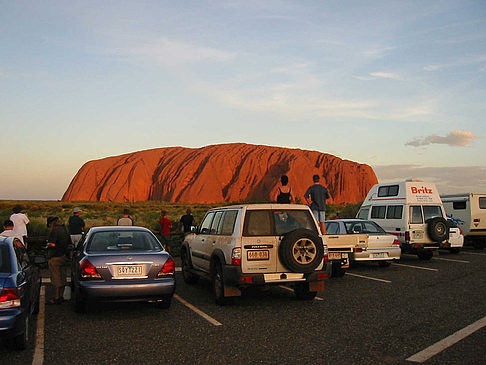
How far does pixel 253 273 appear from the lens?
27.8 ft

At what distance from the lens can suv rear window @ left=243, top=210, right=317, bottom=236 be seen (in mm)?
8688

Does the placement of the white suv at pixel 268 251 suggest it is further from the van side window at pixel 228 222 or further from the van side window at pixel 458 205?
the van side window at pixel 458 205

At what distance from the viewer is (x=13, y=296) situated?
219 inches

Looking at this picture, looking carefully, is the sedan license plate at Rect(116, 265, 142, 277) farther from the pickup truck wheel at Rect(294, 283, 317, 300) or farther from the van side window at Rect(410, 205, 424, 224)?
the van side window at Rect(410, 205, 424, 224)

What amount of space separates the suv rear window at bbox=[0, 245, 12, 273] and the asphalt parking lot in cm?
100

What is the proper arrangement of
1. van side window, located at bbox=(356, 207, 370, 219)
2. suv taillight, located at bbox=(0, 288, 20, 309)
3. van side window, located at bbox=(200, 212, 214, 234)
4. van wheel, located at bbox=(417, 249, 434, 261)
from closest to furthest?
1. suv taillight, located at bbox=(0, 288, 20, 309)
2. van side window, located at bbox=(200, 212, 214, 234)
3. van wheel, located at bbox=(417, 249, 434, 261)
4. van side window, located at bbox=(356, 207, 370, 219)

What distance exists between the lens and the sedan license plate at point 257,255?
27.9 feet

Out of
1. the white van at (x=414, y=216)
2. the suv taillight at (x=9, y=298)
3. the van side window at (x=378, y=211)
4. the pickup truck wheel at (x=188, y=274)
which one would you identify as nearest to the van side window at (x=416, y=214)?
the white van at (x=414, y=216)

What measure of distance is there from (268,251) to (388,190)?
1024cm

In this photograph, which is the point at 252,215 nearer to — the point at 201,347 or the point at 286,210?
the point at 286,210

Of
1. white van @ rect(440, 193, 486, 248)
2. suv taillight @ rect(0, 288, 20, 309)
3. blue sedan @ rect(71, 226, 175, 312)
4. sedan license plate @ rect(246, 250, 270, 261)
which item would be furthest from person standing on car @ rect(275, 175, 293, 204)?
white van @ rect(440, 193, 486, 248)

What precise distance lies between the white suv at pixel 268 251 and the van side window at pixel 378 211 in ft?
29.2

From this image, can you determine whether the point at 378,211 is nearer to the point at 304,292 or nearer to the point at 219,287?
the point at 304,292

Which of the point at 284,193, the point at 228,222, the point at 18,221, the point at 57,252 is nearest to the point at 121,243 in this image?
the point at 57,252
